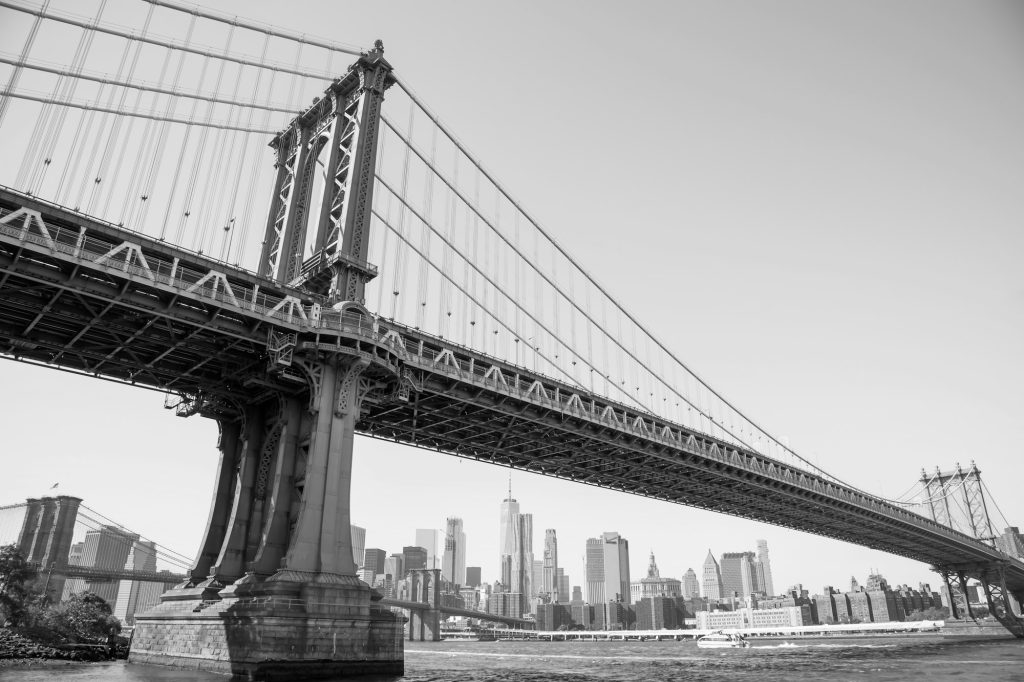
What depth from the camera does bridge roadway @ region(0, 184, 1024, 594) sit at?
2778 cm

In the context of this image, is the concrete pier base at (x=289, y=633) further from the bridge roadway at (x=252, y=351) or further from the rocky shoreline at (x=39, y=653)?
the rocky shoreline at (x=39, y=653)

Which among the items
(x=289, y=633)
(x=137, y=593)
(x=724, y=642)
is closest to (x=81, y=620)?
(x=289, y=633)

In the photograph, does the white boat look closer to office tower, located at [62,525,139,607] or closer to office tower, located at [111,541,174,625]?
office tower, located at [62,525,139,607]

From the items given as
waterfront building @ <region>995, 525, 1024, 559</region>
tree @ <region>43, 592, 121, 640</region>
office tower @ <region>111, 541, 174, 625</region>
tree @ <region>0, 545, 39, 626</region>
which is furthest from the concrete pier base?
waterfront building @ <region>995, 525, 1024, 559</region>

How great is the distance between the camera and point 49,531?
Result: 8725 centimetres

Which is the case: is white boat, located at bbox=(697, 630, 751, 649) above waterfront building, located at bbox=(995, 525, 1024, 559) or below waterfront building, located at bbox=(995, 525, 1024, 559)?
below

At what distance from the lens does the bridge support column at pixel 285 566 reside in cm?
2691

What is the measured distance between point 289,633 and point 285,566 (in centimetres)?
293

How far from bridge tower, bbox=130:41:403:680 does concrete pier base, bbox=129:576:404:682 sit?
0.17 feet

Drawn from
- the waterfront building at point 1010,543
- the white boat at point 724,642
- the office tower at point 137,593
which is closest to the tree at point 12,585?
the office tower at point 137,593

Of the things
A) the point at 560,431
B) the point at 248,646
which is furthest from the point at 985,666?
the point at 248,646

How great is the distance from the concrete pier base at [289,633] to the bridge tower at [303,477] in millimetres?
52

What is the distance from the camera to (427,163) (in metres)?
51.0

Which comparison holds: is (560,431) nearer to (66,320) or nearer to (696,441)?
(696,441)
